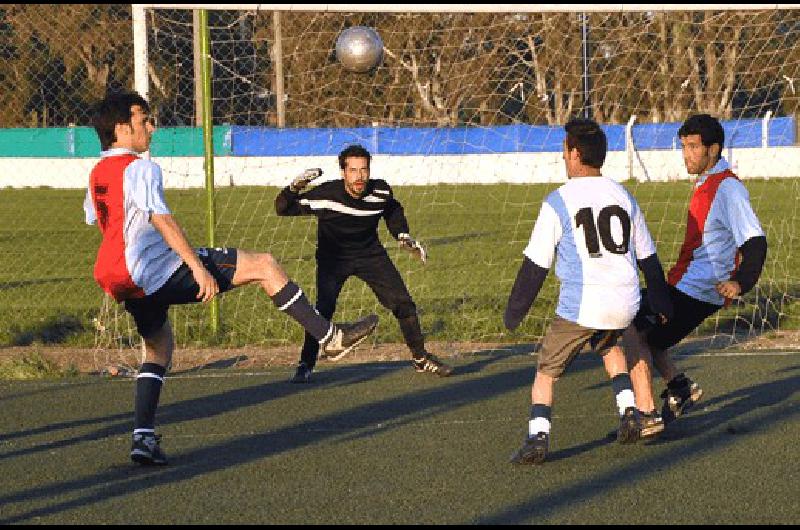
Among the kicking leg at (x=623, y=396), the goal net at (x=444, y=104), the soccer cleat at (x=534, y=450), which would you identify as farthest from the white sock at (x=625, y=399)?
the goal net at (x=444, y=104)

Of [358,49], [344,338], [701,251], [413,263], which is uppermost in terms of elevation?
[358,49]

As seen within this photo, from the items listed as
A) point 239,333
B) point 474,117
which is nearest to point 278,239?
point 474,117

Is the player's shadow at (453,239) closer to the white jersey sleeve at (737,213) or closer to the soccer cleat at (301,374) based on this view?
the soccer cleat at (301,374)

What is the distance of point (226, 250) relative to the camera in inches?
263

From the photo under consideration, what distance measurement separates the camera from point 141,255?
6516 mm

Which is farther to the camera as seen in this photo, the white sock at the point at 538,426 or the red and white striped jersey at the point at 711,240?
the red and white striped jersey at the point at 711,240

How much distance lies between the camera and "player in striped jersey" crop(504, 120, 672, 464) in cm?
625

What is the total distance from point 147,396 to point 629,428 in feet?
7.60

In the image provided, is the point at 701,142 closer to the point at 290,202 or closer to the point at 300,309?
the point at 300,309

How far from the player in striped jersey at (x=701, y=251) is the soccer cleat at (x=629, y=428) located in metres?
0.50

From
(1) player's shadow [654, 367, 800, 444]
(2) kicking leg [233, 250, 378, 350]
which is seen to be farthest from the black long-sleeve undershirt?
(2) kicking leg [233, 250, 378, 350]

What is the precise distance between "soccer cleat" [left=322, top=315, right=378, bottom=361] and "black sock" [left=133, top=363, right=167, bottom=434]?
848 millimetres

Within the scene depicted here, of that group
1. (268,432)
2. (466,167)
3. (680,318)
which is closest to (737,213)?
(680,318)

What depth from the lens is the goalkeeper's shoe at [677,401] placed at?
7.30 metres
